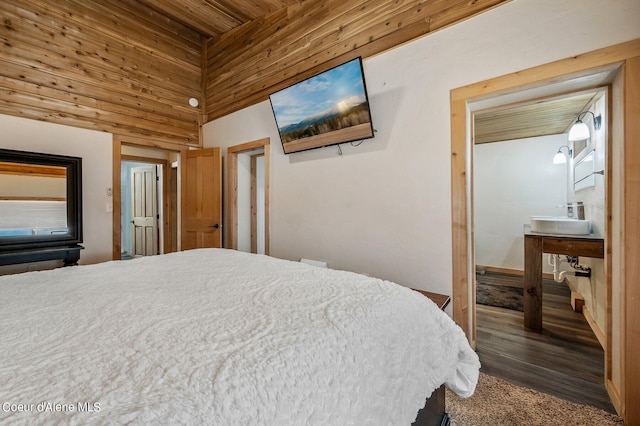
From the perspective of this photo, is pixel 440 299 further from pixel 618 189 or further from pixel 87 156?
pixel 87 156

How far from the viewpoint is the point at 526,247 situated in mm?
2611

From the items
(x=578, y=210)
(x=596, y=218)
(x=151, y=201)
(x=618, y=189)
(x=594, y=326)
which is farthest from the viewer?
(x=151, y=201)

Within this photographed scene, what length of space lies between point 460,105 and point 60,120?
3900 millimetres

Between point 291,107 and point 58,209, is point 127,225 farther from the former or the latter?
point 291,107

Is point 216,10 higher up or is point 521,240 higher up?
point 216,10

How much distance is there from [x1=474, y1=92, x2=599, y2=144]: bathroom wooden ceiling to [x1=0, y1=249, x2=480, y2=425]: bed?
2.75 m

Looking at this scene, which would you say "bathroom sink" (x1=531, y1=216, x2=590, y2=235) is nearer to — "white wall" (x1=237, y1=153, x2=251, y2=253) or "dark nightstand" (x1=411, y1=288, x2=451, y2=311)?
"dark nightstand" (x1=411, y1=288, x2=451, y2=311)

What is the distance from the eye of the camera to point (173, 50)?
3.82 meters

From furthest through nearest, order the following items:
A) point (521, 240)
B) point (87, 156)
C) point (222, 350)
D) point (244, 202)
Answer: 1. point (521, 240)
2. point (244, 202)
3. point (87, 156)
4. point (222, 350)

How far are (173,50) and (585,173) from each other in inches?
206

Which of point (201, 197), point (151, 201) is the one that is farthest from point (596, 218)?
point (151, 201)

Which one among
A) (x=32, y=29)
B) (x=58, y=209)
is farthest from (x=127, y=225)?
(x=32, y=29)

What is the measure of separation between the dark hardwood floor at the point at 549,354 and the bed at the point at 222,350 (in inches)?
43.9

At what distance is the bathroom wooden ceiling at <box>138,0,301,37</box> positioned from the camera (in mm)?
3268
